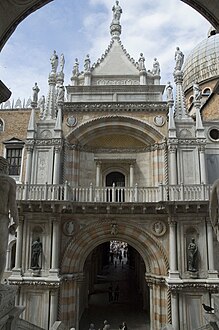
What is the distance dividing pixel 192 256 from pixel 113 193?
4958 millimetres

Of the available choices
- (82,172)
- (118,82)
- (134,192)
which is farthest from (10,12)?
(118,82)

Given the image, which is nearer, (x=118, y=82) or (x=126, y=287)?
(x=118, y=82)

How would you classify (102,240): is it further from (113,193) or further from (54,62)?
(54,62)

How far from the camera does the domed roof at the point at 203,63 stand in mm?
34906

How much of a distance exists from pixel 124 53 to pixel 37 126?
25.3 feet

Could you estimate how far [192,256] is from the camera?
14883 millimetres

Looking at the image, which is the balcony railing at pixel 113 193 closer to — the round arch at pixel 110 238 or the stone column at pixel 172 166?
the stone column at pixel 172 166

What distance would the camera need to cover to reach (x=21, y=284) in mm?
15016

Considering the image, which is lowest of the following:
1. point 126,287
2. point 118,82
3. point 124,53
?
point 126,287

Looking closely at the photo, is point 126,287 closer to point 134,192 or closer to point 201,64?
point 134,192

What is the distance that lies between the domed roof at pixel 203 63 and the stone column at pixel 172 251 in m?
23.8

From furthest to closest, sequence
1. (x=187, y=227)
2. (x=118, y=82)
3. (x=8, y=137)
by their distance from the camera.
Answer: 1. (x=8, y=137)
2. (x=118, y=82)
3. (x=187, y=227)

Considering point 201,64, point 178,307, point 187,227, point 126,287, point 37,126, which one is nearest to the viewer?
point 178,307

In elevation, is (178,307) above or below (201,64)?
below
